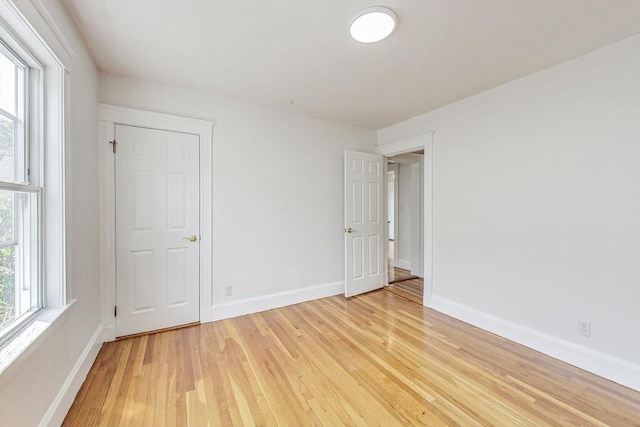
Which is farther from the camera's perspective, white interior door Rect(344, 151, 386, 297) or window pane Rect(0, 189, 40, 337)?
white interior door Rect(344, 151, 386, 297)

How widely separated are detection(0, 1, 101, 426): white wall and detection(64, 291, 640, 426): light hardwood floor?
0.25 m

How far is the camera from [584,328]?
203cm

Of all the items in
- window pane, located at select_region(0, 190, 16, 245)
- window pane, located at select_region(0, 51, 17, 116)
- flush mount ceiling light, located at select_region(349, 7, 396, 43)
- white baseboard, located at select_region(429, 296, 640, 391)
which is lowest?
white baseboard, located at select_region(429, 296, 640, 391)

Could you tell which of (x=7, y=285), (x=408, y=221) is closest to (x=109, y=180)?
(x=7, y=285)

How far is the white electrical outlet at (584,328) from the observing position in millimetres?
2007

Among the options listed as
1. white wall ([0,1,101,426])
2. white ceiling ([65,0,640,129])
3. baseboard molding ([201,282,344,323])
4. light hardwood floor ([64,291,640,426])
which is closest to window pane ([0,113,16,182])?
white wall ([0,1,101,426])

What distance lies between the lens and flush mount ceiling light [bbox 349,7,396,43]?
1.58m

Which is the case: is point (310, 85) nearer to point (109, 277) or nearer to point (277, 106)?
point (277, 106)

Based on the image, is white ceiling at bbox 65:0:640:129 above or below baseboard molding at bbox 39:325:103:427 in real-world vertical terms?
above

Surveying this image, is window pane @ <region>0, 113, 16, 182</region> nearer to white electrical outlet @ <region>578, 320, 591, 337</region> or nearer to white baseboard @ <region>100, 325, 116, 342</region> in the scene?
white baseboard @ <region>100, 325, 116, 342</region>

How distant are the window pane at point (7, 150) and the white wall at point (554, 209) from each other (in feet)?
11.5

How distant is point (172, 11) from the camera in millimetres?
1602

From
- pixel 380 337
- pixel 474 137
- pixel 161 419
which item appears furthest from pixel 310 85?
pixel 161 419

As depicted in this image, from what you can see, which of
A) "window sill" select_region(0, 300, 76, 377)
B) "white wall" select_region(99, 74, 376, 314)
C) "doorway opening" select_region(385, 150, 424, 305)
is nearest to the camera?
"window sill" select_region(0, 300, 76, 377)
